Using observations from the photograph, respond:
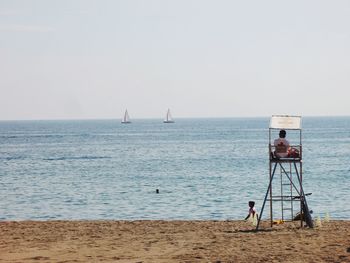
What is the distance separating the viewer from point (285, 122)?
2608 cm

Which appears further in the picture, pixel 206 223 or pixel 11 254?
pixel 206 223

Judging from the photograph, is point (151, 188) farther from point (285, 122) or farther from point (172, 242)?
point (172, 242)

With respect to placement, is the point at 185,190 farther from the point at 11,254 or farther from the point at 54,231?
the point at 11,254

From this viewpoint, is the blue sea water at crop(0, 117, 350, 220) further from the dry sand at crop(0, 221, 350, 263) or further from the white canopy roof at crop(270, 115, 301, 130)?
the white canopy roof at crop(270, 115, 301, 130)

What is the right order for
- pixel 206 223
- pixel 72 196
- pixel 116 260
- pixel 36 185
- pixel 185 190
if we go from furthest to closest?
pixel 36 185 < pixel 185 190 < pixel 72 196 < pixel 206 223 < pixel 116 260

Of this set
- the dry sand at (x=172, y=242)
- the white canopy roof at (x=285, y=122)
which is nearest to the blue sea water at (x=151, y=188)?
the dry sand at (x=172, y=242)

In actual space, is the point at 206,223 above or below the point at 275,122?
below

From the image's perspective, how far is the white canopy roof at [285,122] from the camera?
2584 cm

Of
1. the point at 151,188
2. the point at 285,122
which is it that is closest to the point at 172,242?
the point at 285,122

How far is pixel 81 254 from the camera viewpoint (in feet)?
69.5

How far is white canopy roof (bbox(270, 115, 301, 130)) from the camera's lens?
2584 cm

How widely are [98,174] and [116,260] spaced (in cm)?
5437

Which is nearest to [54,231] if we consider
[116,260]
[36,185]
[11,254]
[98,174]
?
[11,254]

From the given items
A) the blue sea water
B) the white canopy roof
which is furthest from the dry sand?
the blue sea water
